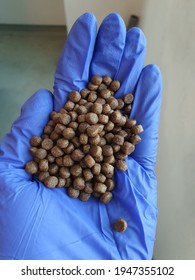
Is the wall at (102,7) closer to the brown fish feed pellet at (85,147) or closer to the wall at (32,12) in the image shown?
the wall at (32,12)

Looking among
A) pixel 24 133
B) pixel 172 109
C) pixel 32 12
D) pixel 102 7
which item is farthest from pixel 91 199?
pixel 32 12

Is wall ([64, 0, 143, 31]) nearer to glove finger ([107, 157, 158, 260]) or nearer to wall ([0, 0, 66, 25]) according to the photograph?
wall ([0, 0, 66, 25])

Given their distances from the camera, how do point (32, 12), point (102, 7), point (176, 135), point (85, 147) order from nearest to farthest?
point (85, 147) → point (176, 135) → point (102, 7) → point (32, 12)

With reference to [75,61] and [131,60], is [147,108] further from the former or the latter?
[75,61]

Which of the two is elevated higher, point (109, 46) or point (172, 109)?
point (109, 46)

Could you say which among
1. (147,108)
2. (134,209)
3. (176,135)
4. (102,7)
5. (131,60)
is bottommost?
(134,209)

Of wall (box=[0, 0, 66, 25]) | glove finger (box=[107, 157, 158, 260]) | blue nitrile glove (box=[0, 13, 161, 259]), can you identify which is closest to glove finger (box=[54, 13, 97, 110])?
blue nitrile glove (box=[0, 13, 161, 259])
